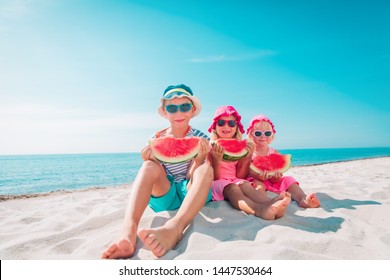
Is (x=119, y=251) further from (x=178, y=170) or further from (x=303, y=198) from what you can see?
(x=303, y=198)

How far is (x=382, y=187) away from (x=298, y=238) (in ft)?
10.8

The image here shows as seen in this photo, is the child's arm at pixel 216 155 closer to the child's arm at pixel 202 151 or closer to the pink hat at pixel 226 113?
the child's arm at pixel 202 151

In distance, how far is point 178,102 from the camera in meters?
3.11

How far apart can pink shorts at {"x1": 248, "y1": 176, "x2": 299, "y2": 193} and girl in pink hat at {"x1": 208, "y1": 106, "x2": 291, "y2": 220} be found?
14.0 inches

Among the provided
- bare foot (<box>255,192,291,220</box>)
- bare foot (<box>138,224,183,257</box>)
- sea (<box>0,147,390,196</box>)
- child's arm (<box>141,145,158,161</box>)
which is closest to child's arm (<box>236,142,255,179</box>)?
bare foot (<box>255,192,291,220</box>)

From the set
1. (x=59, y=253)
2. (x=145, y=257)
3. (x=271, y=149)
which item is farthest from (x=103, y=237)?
(x=271, y=149)

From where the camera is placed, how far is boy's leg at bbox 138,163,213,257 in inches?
72.3

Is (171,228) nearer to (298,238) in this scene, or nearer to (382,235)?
(298,238)

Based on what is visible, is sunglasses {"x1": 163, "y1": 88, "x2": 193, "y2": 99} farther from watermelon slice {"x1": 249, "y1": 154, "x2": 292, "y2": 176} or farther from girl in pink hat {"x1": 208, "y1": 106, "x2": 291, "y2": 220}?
watermelon slice {"x1": 249, "y1": 154, "x2": 292, "y2": 176}

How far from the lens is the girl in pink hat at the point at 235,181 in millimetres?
2552

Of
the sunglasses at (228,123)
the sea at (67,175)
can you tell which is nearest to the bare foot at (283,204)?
the sunglasses at (228,123)

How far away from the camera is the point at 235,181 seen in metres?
3.32

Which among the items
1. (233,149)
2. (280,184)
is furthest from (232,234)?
(280,184)
